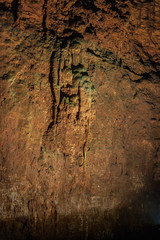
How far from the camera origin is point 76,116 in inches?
66.8

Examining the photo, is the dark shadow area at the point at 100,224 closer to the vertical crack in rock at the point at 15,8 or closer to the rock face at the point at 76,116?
the rock face at the point at 76,116

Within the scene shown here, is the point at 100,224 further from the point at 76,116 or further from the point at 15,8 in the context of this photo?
the point at 15,8

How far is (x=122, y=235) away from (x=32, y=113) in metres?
1.74

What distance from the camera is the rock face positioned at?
5.26ft

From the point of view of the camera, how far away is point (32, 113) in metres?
1.64

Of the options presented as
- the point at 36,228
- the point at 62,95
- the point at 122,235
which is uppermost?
the point at 62,95

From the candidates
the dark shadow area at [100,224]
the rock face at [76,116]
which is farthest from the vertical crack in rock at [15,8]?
the dark shadow area at [100,224]

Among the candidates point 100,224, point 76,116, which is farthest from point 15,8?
point 100,224

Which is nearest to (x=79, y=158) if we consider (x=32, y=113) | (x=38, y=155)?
(x=38, y=155)

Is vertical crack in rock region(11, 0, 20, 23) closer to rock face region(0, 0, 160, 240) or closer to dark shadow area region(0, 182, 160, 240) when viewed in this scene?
rock face region(0, 0, 160, 240)

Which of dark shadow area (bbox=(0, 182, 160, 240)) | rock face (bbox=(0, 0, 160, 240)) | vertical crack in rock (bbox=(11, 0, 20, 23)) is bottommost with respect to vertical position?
dark shadow area (bbox=(0, 182, 160, 240))

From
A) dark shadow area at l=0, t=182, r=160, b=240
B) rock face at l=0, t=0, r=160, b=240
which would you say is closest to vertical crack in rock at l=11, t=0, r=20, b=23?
rock face at l=0, t=0, r=160, b=240

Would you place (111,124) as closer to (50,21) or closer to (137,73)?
(137,73)

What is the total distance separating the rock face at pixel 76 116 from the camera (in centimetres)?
160
